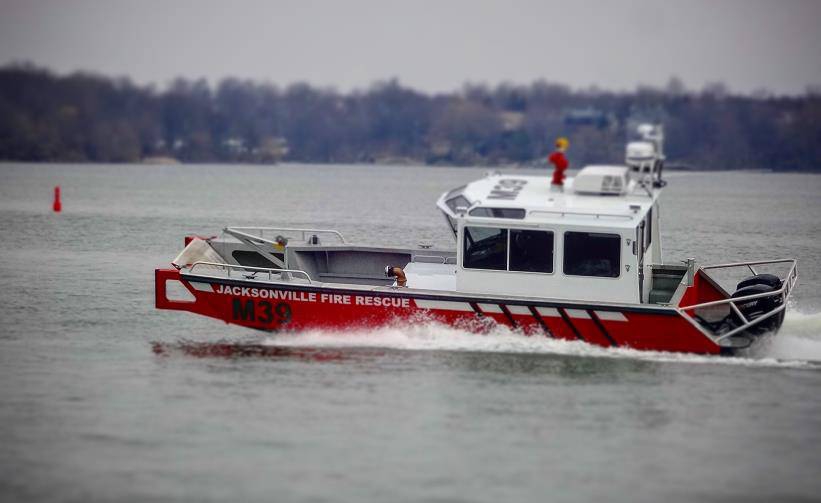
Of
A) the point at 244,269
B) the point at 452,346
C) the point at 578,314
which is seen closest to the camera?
the point at 578,314

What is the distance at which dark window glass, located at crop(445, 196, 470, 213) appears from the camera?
62.4 feet

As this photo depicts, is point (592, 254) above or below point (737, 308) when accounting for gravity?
above

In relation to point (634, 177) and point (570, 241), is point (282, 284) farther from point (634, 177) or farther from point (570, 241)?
point (634, 177)

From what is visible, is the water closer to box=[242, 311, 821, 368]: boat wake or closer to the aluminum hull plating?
box=[242, 311, 821, 368]: boat wake

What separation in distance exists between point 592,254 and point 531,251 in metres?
0.92

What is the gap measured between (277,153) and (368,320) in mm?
113279

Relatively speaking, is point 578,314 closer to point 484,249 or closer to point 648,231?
point 484,249

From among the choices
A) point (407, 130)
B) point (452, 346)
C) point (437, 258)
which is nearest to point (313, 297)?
point (452, 346)

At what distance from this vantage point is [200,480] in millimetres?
13203

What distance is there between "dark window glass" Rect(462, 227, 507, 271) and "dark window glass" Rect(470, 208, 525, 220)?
0.25 metres

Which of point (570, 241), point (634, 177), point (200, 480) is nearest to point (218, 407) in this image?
point (200, 480)

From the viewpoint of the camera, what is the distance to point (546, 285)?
1822cm

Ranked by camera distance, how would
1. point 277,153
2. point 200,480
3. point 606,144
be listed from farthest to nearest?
point 277,153, point 606,144, point 200,480

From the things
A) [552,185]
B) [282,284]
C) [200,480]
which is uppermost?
[552,185]
